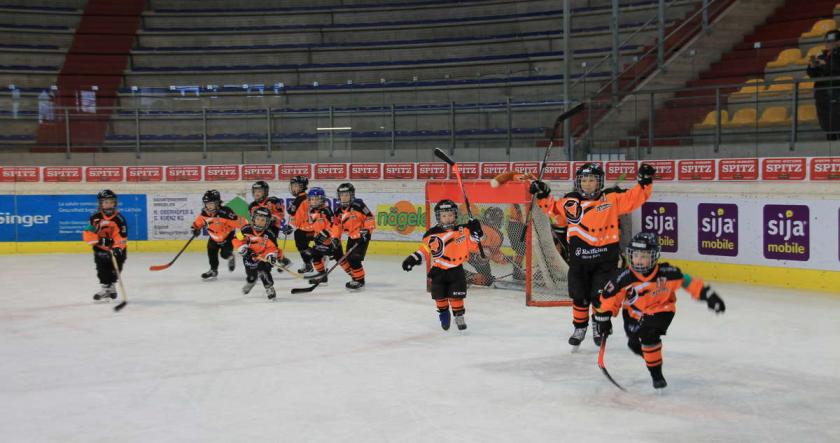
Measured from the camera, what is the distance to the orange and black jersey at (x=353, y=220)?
12562 mm

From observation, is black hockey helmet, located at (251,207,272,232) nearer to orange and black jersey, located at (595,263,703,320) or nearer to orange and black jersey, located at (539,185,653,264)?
orange and black jersey, located at (539,185,653,264)

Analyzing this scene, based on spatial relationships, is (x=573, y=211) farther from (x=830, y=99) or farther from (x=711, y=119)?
(x=711, y=119)

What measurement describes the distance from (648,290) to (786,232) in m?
6.41

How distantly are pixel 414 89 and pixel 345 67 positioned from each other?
325 centimetres

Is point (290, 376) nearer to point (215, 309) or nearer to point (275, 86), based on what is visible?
point (215, 309)

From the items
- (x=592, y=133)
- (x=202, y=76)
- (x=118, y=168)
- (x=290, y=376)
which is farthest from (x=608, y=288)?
(x=202, y=76)

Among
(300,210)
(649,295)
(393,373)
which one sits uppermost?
(300,210)

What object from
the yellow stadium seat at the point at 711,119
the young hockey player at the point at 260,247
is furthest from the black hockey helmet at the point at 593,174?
the yellow stadium seat at the point at 711,119

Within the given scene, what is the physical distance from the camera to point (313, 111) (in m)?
17.6

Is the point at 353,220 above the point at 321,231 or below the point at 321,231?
above

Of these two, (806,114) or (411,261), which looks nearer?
(411,261)

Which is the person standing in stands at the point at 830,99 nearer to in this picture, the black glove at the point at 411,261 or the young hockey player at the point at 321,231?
the black glove at the point at 411,261

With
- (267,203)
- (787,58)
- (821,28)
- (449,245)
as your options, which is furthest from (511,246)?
(821,28)

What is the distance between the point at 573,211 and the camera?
8.02 metres
